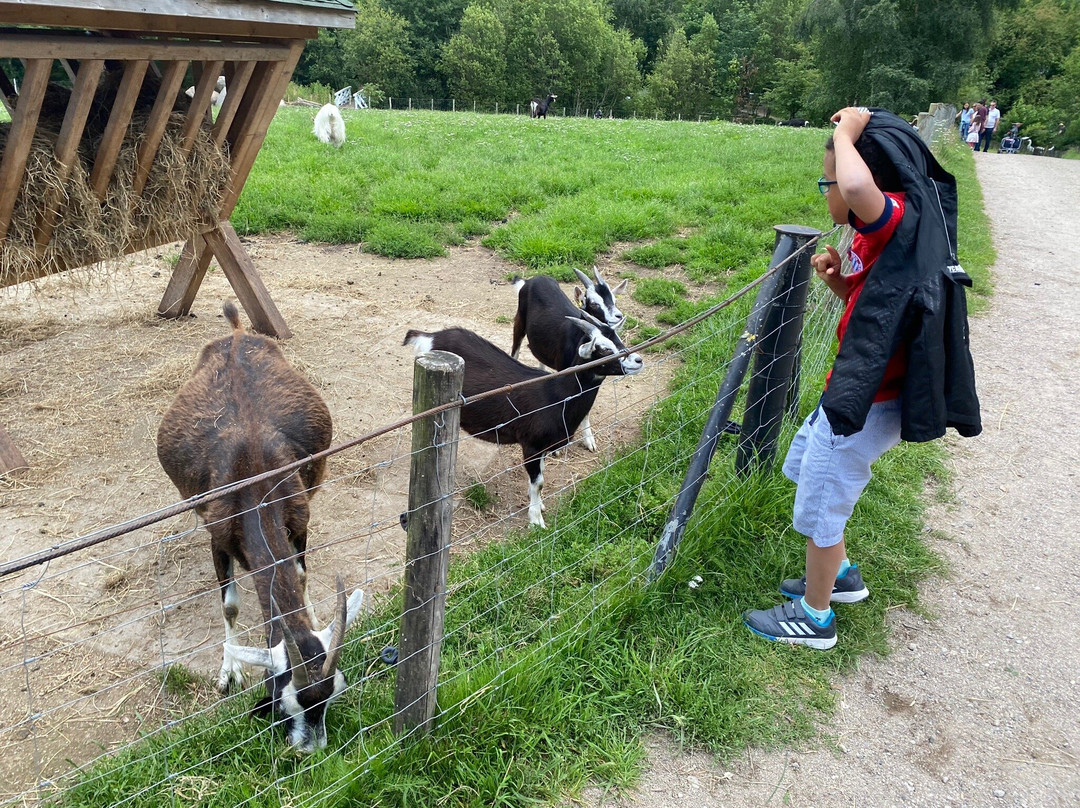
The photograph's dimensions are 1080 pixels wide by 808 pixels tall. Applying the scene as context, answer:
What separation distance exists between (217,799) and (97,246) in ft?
13.2

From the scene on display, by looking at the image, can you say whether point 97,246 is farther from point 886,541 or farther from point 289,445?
point 886,541

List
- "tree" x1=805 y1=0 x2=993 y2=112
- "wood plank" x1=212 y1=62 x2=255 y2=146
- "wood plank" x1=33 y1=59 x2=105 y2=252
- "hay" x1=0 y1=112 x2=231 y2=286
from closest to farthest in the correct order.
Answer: "wood plank" x1=33 y1=59 x2=105 y2=252 → "hay" x1=0 y1=112 x2=231 y2=286 → "wood plank" x1=212 y1=62 x2=255 y2=146 → "tree" x1=805 y1=0 x2=993 y2=112

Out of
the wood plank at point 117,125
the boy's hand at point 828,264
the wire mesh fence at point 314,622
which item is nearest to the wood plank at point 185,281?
the wood plank at point 117,125

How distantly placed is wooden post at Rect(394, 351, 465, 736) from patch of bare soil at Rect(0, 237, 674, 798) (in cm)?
15

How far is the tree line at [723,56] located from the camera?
31.7 metres

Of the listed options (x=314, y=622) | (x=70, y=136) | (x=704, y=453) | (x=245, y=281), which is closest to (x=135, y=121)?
(x=70, y=136)

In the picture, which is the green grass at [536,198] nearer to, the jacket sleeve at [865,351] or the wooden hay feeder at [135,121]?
the wooden hay feeder at [135,121]

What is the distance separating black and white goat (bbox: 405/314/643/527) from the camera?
4.36 metres

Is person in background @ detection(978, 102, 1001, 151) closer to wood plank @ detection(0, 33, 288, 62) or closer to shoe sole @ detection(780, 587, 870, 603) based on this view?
wood plank @ detection(0, 33, 288, 62)

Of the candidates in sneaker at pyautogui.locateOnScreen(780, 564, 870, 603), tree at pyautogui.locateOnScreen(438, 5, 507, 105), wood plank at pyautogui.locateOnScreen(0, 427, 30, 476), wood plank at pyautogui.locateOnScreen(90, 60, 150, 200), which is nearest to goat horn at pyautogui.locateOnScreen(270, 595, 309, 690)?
sneaker at pyautogui.locateOnScreen(780, 564, 870, 603)

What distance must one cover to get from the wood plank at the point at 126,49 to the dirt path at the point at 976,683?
474 centimetres

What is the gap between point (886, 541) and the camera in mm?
3898

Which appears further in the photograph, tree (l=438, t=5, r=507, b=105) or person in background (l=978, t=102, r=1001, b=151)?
tree (l=438, t=5, r=507, b=105)

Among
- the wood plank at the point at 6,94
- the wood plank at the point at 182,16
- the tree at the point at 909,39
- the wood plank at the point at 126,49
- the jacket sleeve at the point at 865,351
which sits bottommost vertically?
the jacket sleeve at the point at 865,351
